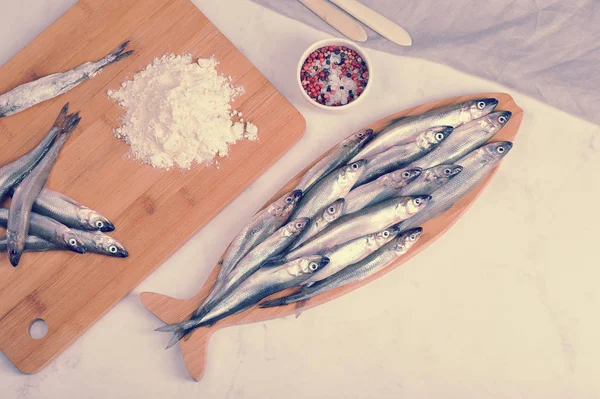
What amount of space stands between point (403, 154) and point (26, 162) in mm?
1186

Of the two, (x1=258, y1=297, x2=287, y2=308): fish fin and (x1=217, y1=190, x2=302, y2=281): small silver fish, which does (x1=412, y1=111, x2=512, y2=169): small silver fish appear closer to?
(x1=217, y1=190, x2=302, y2=281): small silver fish

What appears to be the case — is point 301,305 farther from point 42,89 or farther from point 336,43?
point 42,89

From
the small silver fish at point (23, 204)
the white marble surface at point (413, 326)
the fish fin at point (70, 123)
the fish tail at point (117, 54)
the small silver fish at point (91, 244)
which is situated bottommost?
the white marble surface at point (413, 326)

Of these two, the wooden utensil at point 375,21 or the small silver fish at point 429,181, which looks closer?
the small silver fish at point 429,181

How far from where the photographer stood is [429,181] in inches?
65.8

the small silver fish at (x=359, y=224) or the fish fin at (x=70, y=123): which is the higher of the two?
the fish fin at (x=70, y=123)

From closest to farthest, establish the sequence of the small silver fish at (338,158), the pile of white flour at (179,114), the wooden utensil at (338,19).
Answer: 1. the pile of white flour at (179,114)
2. the small silver fish at (338,158)
3. the wooden utensil at (338,19)

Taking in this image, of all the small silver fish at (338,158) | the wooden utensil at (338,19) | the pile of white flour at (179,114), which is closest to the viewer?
the pile of white flour at (179,114)

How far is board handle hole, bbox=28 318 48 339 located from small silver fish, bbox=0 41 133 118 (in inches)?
26.3

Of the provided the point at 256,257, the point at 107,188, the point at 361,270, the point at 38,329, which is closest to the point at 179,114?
the point at 107,188

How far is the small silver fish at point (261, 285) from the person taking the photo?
1.63 m

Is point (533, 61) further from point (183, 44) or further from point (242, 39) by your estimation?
point (183, 44)

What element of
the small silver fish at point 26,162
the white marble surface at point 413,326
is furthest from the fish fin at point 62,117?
the white marble surface at point 413,326

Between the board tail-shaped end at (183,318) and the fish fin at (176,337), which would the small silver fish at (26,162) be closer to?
the board tail-shaped end at (183,318)
